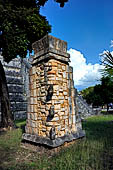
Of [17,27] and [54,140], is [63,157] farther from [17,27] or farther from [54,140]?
[17,27]

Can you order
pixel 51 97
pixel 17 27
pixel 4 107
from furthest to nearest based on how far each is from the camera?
1. pixel 4 107
2. pixel 17 27
3. pixel 51 97

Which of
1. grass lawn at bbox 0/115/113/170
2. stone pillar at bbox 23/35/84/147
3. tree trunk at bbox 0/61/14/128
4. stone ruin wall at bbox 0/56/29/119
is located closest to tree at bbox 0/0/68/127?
tree trunk at bbox 0/61/14/128

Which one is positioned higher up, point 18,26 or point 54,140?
point 18,26

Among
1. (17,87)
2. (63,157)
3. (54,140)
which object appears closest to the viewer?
(63,157)

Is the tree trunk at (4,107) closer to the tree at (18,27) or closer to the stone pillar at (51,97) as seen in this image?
the tree at (18,27)

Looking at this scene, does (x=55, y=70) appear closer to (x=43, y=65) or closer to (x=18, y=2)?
(x=43, y=65)

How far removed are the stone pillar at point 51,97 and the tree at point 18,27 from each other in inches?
101

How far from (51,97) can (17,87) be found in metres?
13.0

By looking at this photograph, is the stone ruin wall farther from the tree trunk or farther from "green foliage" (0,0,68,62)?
"green foliage" (0,0,68,62)

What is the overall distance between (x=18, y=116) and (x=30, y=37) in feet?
30.9

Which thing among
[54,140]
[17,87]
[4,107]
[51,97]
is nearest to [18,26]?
[4,107]

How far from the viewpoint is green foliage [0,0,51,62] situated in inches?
285

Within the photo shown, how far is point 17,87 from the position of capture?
1666 cm

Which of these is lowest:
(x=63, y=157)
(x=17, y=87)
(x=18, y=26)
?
(x=63, y=157)
